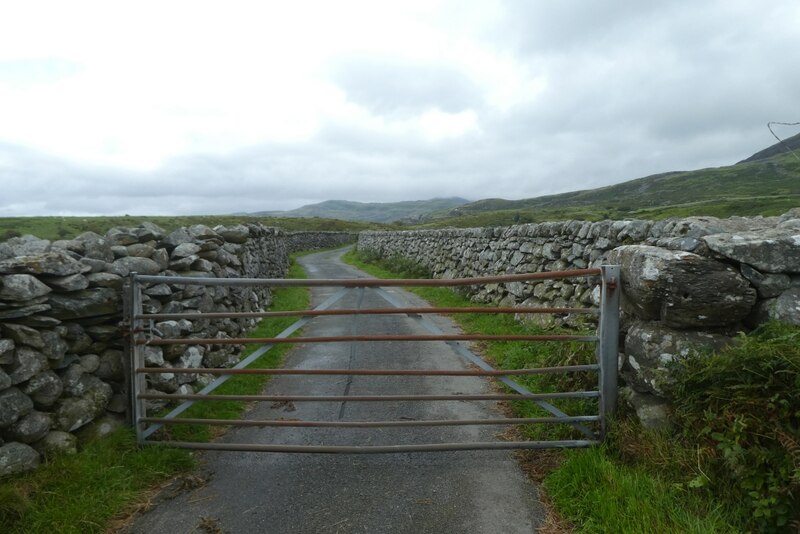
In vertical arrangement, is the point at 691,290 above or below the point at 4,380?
above

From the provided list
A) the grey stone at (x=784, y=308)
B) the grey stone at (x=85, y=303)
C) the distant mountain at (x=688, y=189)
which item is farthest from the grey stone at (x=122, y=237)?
the distant mountain at (x=688, y=189)

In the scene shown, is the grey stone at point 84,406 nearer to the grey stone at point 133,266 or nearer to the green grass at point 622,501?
the grey stone at point 133,266

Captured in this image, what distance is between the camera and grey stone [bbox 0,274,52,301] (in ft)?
12.1

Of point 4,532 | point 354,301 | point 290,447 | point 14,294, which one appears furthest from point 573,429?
point 354,301

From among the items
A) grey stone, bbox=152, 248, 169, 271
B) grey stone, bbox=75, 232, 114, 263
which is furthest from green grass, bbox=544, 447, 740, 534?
grey stone, bbox=152, 248, 169, 271

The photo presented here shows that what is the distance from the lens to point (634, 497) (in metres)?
3.19

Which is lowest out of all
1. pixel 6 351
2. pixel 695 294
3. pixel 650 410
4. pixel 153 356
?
pixel 650 410

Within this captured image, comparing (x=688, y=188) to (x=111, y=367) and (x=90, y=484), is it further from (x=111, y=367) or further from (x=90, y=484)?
(x=90, y=484)

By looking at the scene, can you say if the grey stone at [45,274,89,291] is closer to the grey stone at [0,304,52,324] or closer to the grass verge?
the grey stone at [0,304,52,324]

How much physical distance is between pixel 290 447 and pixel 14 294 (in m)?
2.59

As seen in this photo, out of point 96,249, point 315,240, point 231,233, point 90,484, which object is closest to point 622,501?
point 90,484

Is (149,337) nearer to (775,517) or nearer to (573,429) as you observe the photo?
(573,429)

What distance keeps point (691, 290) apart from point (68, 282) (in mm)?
5326

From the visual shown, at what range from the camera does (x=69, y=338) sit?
4.15 metres
